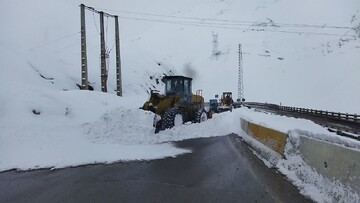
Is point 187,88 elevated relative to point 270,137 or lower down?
elevated

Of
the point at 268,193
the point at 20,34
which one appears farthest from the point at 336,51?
the point at 268,193

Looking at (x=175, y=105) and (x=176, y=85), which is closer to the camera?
(x=175, y=105)

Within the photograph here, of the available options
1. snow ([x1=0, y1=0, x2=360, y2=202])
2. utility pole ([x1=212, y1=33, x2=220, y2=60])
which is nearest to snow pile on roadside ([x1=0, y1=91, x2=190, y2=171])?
snow ([x1=0, y1=0, x2=360, y2=202])

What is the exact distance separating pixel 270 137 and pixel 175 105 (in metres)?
9.09

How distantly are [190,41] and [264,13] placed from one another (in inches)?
1422

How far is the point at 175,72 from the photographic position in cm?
8556

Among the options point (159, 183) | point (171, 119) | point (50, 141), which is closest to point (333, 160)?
point (159, 183)

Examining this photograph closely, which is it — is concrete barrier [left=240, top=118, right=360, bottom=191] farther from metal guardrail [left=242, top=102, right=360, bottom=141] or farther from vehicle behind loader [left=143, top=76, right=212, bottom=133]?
vehicle behind loader [left=143, top=76, right=212, bottom=133]

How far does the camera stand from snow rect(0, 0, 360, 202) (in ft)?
44.6

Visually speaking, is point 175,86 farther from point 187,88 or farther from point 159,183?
point 159,183

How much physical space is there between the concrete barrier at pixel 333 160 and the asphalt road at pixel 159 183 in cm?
75

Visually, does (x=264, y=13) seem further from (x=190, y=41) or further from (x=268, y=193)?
(x=268, y=193)

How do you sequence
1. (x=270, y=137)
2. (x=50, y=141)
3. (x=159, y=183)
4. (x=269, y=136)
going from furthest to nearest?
(x=50, y=141)
(x=269, y=136)
(x=270, y=137)
(x=159, y=183)

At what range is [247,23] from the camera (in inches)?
5753
